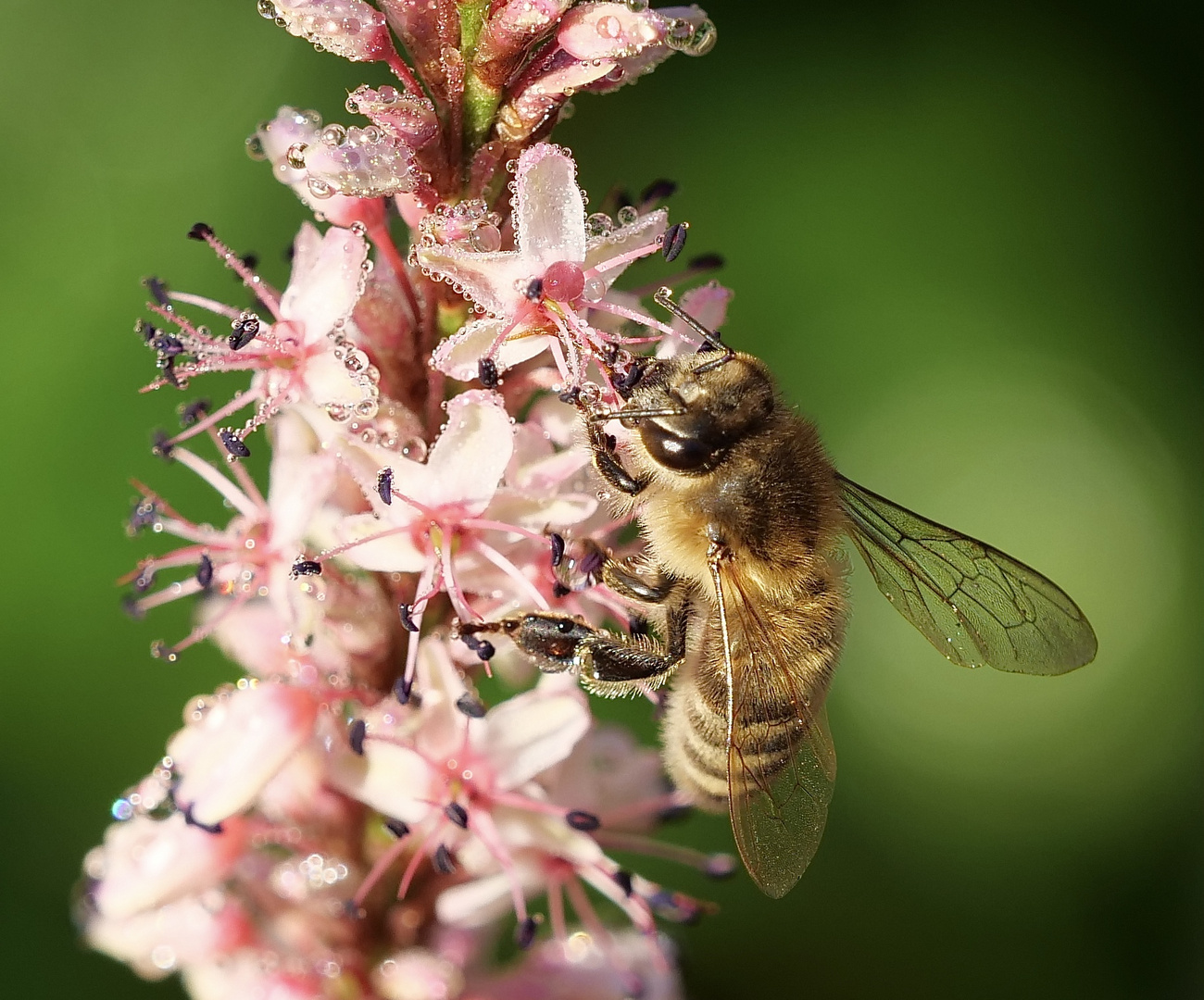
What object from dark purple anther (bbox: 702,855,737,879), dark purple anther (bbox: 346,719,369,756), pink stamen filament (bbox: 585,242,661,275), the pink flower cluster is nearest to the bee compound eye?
the pink flower cluster

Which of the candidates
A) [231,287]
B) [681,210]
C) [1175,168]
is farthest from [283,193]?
[1175,168]

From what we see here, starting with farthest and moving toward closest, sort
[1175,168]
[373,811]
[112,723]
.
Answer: [1175,168] → [112,723] → [373,811]

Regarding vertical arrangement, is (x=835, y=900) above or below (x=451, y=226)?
below

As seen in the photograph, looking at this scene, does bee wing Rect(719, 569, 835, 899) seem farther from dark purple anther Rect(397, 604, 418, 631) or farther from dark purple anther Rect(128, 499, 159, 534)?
dark purple anther Rect(128, 499, 159, 534)

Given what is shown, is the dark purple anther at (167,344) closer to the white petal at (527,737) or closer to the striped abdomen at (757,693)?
the white petal at (527,737)

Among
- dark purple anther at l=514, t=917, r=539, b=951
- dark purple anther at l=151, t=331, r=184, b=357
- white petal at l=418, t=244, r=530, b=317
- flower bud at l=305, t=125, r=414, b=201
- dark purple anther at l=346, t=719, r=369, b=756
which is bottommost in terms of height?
dark purple anther at l=514, t=917, r=539, b=951

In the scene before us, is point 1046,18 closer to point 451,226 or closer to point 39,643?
point 451,226

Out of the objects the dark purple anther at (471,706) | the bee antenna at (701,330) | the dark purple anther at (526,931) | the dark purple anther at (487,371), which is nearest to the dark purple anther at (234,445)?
the dark purple anther at (487,371)
